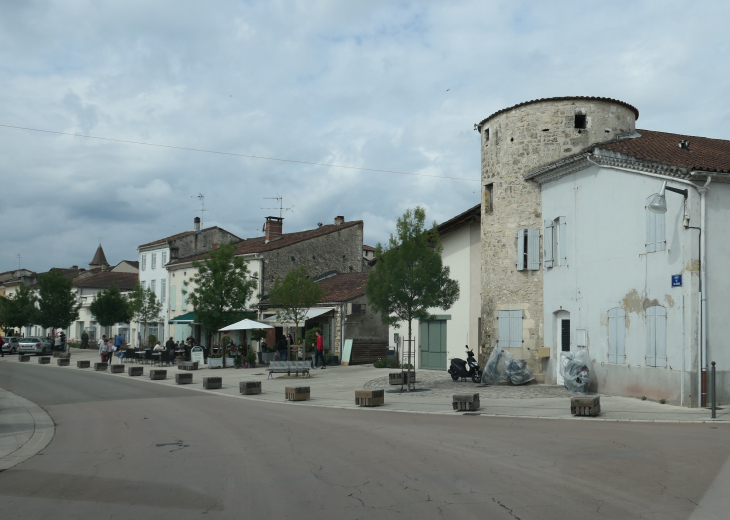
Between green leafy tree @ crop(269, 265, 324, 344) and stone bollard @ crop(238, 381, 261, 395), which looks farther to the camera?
green leafy tree @ crop(269, 265, 324, 344)

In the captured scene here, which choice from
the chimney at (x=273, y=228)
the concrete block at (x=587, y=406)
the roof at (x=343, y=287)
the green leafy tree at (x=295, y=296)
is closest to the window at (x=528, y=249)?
the concrete block at (x=587, y=406)

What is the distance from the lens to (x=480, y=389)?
19.5m

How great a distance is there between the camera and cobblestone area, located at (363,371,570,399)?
17703 millimetres

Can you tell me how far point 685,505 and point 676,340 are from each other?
9.41 metres

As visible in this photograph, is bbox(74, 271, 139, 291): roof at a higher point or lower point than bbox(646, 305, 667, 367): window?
higher

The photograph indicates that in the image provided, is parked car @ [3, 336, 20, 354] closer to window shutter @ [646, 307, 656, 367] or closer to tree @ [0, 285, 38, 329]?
tree @ [0, 285, 38, 329]

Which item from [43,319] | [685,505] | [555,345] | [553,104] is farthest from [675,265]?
[43,319]

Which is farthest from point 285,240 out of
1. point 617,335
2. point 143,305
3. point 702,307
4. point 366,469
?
point 366,469

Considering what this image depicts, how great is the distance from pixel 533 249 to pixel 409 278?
4.27 meters

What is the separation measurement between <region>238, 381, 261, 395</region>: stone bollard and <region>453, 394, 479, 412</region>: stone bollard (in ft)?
23.9

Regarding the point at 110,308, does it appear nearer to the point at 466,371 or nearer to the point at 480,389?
the point at 466,371

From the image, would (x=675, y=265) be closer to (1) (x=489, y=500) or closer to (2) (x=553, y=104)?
(2) (x=553, y=104)

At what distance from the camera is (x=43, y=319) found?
172 ft

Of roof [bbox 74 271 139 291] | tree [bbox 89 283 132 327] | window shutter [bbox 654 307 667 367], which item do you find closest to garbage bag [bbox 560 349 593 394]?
window shutter [bbox 654 307 667 367]
